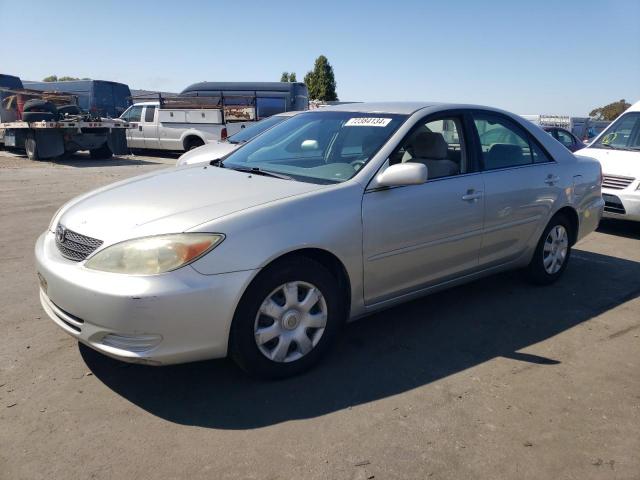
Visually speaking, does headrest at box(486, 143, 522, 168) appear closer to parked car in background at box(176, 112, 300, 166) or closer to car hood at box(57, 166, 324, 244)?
car hood at box(57, 166, 324, 244)

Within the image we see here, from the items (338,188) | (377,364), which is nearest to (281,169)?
(338,188)

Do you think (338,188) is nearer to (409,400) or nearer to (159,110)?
(409,400)

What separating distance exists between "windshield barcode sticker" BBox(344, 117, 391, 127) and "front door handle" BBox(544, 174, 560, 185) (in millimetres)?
1705

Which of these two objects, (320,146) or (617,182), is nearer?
(320,146)

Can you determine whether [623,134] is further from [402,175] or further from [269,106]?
[269,106]

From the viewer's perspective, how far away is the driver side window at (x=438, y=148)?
389cm

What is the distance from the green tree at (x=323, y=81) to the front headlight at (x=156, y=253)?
48.7 meters

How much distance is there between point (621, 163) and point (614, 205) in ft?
2.22

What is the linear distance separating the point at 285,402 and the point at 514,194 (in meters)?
2.55

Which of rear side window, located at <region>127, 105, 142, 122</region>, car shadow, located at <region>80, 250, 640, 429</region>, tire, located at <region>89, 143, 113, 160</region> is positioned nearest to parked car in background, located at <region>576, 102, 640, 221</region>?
car shadow, located at <region>80, 250, 640, 429</region>

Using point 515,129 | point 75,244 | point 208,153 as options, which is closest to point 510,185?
point 515,129

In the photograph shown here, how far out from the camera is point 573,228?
16.8ft

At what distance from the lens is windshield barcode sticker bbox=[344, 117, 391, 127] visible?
384 cm

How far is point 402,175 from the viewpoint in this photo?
3.34 metres
